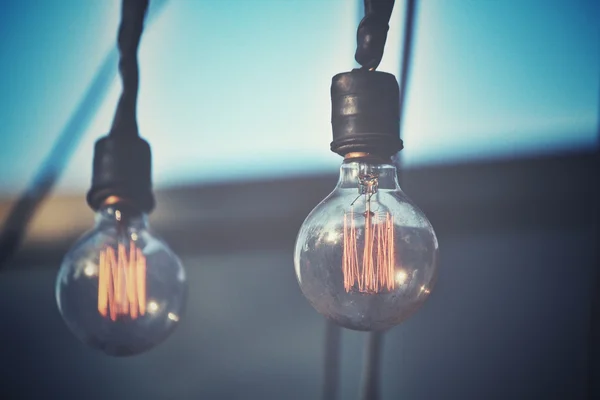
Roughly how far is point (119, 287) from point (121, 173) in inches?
4.5

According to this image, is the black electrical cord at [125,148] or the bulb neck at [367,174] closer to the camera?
the bulb neck at [367,174]

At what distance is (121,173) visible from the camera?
570mm

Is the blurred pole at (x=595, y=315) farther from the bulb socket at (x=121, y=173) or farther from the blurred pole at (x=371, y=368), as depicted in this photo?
the bulb socket at (x=121, y=173)

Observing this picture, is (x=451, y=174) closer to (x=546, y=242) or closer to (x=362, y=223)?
(x=546, y=242)

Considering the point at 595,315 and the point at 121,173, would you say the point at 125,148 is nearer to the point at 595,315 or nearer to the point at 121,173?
the point at 121,173

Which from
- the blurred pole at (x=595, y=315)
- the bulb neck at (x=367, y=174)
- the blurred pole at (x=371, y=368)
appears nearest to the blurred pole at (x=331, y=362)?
the blurred pole at (x=371, y=368)

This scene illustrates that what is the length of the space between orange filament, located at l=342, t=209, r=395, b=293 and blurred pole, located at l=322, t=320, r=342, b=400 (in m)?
0.79

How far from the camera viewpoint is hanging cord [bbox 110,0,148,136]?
0.57 metres

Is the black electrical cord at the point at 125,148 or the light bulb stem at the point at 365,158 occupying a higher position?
the black electrical cord at the point at 125,148

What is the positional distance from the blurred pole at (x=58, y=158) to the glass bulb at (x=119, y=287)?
0.50 metres

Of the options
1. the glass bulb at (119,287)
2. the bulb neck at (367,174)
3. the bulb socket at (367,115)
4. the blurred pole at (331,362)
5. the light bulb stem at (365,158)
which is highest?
the bulb socket at (367,115)

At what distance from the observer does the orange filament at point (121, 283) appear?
53 centimetres

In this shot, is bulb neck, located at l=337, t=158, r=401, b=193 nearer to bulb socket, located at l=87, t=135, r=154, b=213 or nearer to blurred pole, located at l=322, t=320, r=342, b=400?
bulb socket, located at l=87, t=135, r=154, b=213

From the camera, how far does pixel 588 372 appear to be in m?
1.12
